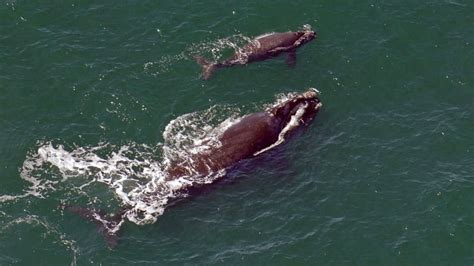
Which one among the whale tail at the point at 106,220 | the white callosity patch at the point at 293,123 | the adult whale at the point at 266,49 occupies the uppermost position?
the adult whale at the point at 266,49

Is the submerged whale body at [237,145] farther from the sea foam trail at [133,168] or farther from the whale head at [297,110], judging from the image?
the sea foam trail at [133,168]

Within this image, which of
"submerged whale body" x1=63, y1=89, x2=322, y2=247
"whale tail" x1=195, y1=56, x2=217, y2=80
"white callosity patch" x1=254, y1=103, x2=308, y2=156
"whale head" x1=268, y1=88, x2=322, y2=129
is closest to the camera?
"submerged whale body" x1=63, y1=89, x2=322, y2=247

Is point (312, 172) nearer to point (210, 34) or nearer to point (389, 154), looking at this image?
point (389, 154)

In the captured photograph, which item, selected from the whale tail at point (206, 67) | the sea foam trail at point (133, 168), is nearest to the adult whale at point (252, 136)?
the sea foam trail at point (133, 168)

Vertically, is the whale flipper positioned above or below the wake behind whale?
above

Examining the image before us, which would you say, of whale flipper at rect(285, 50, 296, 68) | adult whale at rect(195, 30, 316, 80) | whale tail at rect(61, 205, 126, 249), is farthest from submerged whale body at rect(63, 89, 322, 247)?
adult whale at rect(195, 30, 316, 80)

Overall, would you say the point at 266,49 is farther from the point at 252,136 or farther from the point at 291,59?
the point at 252,136

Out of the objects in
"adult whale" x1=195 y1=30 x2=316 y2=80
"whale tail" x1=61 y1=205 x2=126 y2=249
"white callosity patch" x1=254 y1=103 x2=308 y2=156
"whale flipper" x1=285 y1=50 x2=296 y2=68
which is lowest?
"whale tail" x1=61 y1=205 x2=126 y2=249

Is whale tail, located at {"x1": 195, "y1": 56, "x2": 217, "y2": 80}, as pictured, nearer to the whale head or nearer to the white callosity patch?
the whale head
